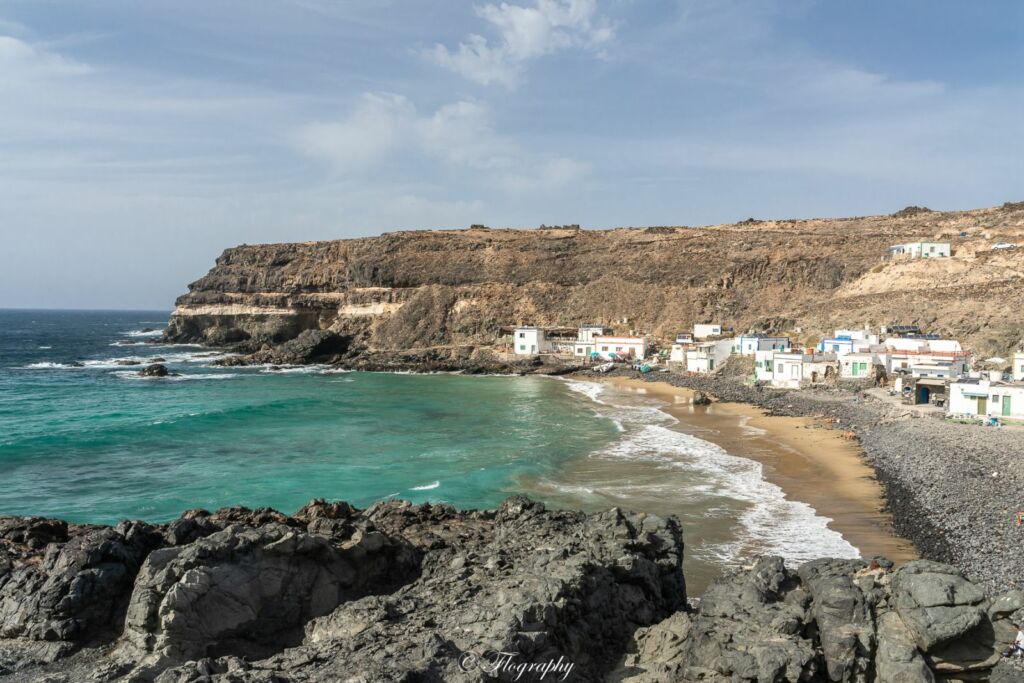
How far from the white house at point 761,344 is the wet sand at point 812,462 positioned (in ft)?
41.0

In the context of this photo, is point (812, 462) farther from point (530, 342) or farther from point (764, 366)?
point (530, 342)

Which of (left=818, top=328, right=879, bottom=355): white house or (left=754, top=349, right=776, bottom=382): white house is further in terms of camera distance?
(left=754, top=349, right=776, bottom=382): white house

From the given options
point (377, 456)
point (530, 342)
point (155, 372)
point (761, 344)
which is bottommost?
point (377, 456)

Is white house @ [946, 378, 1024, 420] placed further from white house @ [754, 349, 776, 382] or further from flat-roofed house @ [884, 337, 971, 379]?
white house @ [754, 349, 776, 382]

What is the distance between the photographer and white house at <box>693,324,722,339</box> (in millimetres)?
66500

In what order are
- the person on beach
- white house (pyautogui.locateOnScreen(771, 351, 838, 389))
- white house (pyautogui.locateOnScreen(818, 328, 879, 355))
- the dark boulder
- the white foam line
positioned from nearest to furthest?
the person on beach, the white foam line, white house (pyautogui.locateOnScreen(771, 351, 838, 389)), white house (pyautogui.locateOnScreen(818, 328, 879, 355)), the dark boulder

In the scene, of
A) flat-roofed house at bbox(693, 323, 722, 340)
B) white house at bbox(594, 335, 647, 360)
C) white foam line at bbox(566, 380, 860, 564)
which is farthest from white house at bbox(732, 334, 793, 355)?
white foam line at bbox(566, 380, 860, 564)

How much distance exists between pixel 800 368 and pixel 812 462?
2203 cm

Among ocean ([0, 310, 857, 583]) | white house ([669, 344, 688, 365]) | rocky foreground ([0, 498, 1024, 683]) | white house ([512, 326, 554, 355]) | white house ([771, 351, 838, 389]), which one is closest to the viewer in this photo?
→ rocky foreground ([0, 498, 1024, 683])

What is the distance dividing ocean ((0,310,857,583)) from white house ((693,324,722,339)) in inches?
692

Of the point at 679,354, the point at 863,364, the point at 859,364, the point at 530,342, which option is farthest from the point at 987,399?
the point at 530,342

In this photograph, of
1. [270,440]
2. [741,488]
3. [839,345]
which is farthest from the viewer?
[839,345]

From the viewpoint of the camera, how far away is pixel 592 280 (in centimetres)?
8312

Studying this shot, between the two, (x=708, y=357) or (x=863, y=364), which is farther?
(x=708, y=357)
